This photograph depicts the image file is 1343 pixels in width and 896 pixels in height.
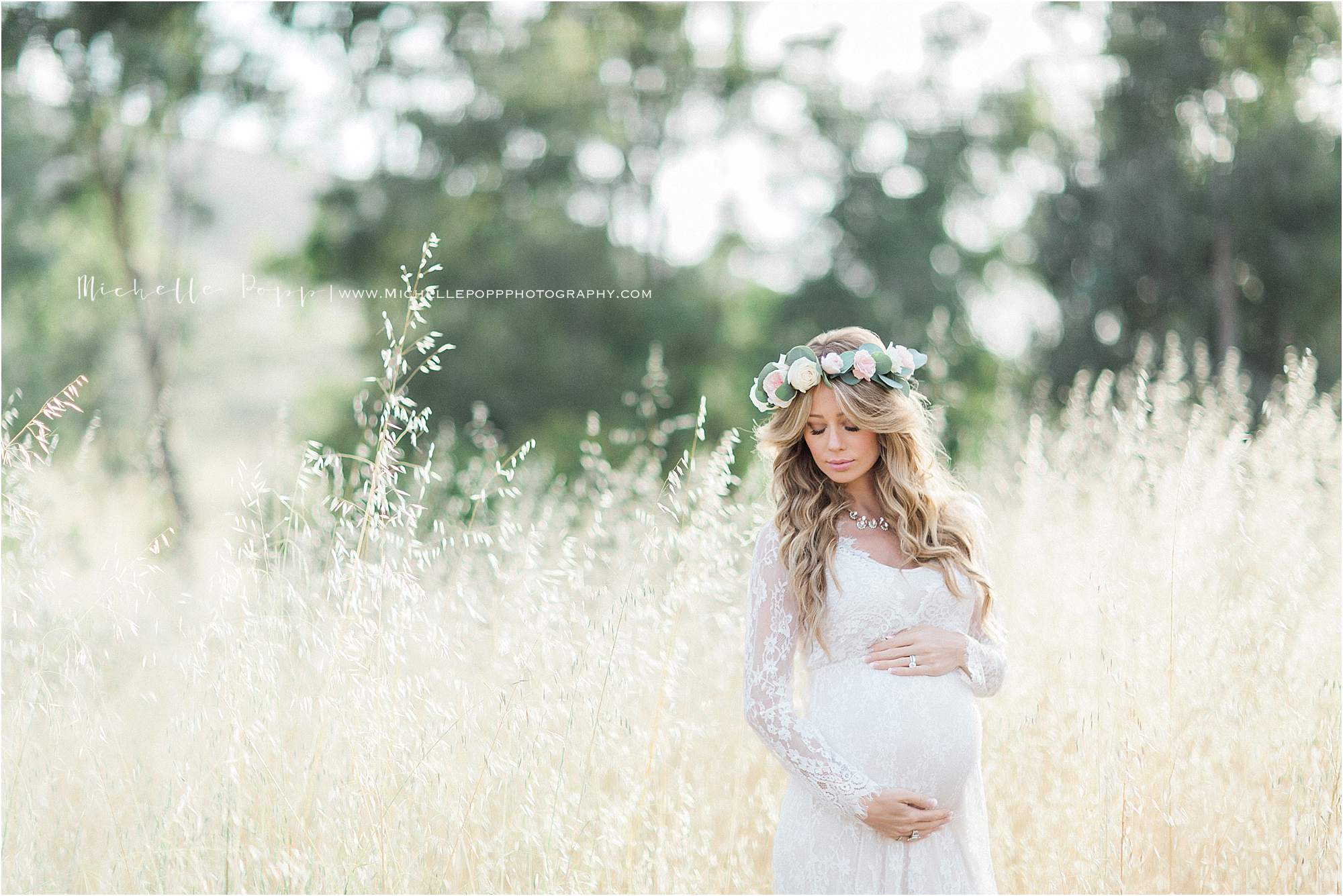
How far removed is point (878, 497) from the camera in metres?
2.28

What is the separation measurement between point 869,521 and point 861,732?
45cm

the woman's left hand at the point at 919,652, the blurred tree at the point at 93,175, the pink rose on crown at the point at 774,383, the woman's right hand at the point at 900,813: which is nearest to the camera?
the woman's right hand at the point at 900,813

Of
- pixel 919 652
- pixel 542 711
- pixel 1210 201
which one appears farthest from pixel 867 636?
pixel 1210 201

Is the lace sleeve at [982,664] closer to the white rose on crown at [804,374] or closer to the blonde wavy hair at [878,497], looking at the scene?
the blonde wavy hair at [878,497]

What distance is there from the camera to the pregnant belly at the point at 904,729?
2.05 meters

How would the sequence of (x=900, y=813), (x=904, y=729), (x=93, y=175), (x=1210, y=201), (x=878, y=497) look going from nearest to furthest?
1. (x=900, y=813)
2. (x=904, y=729)
3. (x=878, y=497)
4. (x=1210, y=201)
5. (x=93, y=175)

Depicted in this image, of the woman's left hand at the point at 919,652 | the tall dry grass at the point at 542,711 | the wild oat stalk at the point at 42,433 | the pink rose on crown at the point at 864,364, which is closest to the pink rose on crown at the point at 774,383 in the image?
the pink rose on crown at the point at 864,364

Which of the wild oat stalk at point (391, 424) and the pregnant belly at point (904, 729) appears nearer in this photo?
the pregnant belly at point (904, 729)

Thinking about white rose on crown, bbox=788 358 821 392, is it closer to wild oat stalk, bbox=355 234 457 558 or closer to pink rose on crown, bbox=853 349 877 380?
pink rose on crown, bbox=853 349 877 380

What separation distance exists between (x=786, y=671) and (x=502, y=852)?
79 cm

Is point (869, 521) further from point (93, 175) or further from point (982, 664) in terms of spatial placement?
point (93, 175)

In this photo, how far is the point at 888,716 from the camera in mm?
2062

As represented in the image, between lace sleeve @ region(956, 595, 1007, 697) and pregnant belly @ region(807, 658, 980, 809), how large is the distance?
60 millimetres

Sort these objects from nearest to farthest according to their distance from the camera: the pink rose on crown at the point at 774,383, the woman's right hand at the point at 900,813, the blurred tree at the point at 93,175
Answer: the woman's right hand at the point at 900,813
the pink rose on crown at the point at 774,383
the blurred tree at the point at 93,175
